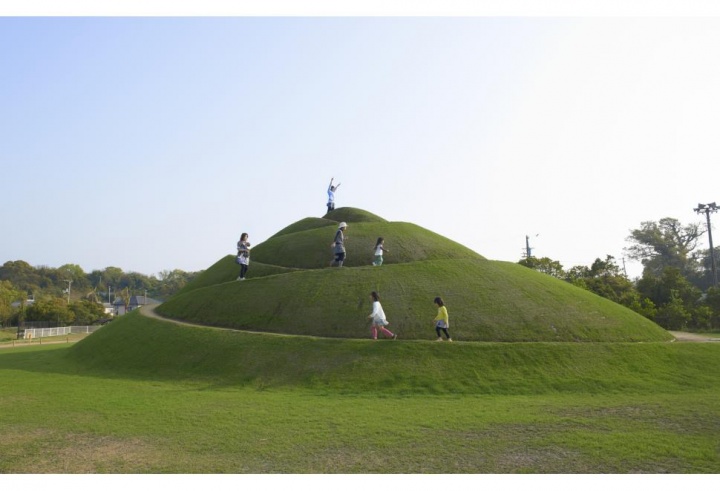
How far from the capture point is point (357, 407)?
1464 cm

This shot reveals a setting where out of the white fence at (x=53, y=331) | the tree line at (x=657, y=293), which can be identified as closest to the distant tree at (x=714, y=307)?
the tree line at (x=657, y=293)

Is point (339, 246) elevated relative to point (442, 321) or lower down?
elevated

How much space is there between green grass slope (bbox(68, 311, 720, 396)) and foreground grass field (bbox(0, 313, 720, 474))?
7 centimetres

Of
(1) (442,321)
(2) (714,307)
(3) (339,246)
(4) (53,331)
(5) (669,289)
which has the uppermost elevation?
(3) (339,246)

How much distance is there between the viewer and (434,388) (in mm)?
17094

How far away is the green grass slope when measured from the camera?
17391 mm

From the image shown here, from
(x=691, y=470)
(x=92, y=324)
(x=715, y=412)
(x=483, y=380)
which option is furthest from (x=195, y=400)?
(x=92, y=324)

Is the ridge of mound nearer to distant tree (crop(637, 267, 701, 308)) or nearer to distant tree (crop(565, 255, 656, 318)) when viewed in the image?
distant tree (crop(565, 255, 656, 318))

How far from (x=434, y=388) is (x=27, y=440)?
11852mm

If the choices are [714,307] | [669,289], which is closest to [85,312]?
[669,289]

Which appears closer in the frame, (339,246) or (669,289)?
(339,246)

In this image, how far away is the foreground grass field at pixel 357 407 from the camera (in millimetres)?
9375

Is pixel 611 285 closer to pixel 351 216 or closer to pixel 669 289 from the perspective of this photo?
pixel 669 289

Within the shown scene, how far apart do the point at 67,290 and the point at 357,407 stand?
13050 cm
